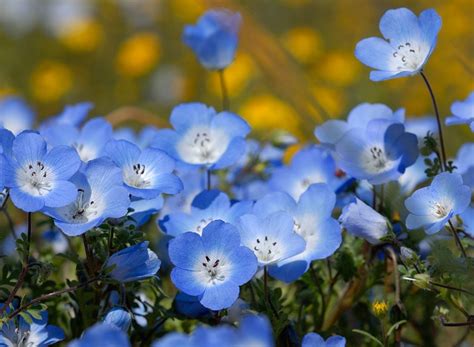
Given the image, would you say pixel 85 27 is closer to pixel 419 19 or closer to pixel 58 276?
pixel 58 276

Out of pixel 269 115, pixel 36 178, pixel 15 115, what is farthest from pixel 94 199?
pixel 269 115

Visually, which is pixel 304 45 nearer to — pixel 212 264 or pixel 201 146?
pixel 201 146

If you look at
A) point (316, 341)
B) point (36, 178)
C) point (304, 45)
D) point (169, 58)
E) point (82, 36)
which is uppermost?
point (36, 178)

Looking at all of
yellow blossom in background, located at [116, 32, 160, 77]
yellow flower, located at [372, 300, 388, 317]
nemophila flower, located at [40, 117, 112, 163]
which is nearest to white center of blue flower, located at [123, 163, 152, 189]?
nemophila flower, located at [40, 117, 112, 163]

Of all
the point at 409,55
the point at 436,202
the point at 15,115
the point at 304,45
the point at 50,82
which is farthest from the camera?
the point at 50,82

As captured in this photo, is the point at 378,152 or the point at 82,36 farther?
the point at 82,36

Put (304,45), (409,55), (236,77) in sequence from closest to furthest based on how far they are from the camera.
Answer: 1. (409,55)
2. (236,77)
3. (304,45)

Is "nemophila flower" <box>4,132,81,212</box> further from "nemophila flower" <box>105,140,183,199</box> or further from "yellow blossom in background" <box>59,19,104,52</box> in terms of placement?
"yellow blossom in background" <box>59,19,104,52</box>

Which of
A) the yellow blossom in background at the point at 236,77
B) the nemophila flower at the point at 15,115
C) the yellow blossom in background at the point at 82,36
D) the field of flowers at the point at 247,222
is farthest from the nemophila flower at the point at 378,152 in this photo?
the yellow blossom in background at the point at 82,36
